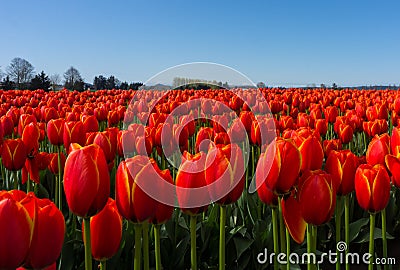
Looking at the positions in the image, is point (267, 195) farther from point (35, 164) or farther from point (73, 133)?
point (35, 164)

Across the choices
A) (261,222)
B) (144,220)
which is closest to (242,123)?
(261,222)

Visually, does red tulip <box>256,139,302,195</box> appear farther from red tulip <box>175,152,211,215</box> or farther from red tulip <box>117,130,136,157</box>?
red tulip <box>117,130,136,157</box>

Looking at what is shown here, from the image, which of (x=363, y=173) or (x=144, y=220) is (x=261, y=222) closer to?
(x=363, y=173)

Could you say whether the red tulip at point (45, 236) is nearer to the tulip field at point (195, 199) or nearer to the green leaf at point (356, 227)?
the tulip field at point (195, 199)

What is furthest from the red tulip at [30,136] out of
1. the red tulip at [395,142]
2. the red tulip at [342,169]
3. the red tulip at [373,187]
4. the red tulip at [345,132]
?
the red tulip at [345,132]

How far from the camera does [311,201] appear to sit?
1537 mm

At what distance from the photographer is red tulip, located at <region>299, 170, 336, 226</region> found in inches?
60.6

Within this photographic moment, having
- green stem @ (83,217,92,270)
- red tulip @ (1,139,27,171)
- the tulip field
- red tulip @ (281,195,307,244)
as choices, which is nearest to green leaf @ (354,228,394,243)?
the tulip field

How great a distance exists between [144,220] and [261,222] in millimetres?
1644

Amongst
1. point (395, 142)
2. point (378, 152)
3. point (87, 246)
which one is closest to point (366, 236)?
point (395, 142)

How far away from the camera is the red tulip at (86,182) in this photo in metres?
1.33

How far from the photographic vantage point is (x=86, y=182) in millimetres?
1329

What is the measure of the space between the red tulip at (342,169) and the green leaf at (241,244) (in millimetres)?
982

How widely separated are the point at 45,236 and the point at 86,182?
229 millimetres
